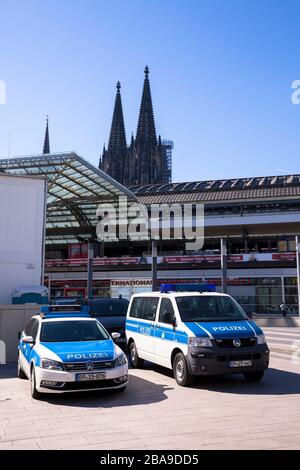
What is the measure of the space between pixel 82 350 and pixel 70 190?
32652mm

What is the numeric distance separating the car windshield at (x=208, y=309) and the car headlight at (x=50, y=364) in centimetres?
276

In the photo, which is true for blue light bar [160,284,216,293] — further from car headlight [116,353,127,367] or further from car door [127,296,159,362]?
car headlight [116,353,127,367]

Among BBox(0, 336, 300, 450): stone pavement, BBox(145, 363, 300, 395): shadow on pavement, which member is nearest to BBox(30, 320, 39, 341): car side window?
BBox(0, 336, 300, 450): stone pavement

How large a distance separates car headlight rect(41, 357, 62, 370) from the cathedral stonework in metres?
90.4

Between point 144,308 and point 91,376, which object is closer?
point 91,376

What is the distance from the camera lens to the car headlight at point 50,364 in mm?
7656

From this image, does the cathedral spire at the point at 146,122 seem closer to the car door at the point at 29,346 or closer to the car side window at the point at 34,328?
the car door at the point at 29,346

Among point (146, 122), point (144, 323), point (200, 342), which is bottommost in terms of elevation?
point (200, 342)

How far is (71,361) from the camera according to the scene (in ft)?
25.1

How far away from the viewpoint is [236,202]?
50.5 meters

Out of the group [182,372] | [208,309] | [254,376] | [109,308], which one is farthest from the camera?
[109,308]

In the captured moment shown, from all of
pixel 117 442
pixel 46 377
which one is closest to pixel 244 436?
pixel 117 442

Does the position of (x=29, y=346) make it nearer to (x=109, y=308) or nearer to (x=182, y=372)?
(x=182, y=372)

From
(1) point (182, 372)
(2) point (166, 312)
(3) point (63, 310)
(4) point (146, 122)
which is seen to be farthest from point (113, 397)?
(4) point (146, 122)
